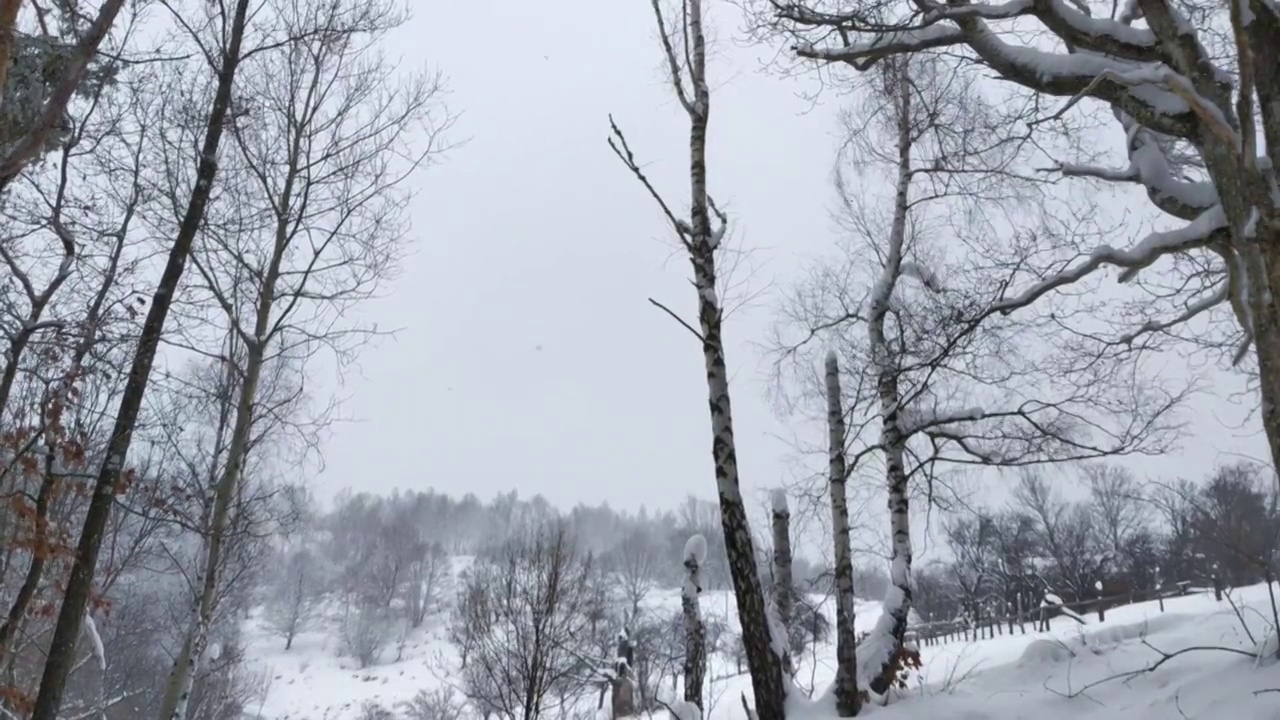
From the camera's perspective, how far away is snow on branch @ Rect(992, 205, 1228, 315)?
4.51 metres

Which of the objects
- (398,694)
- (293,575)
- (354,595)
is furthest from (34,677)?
(293,575)

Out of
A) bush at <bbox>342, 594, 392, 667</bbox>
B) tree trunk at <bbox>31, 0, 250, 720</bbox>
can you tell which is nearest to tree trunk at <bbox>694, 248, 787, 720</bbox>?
tree trunk at <bbox>31, 0, 250, 720</bbox>

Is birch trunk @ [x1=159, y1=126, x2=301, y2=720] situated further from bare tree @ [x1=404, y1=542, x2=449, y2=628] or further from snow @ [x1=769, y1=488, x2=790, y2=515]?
bare tree @ [x1=404, y1=542, x2=449, y2=628]

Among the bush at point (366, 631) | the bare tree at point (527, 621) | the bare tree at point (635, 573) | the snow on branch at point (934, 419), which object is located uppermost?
the snow on branch at point (934, 419)

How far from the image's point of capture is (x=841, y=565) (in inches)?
256

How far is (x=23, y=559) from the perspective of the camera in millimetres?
12359

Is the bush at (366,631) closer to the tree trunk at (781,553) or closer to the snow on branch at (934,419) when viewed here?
the tree trunk at (781,553)

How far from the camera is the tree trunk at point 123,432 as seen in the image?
483 cm

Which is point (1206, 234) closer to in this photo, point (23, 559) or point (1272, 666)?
point (1272, 666)

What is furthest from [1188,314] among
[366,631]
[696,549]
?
[366,631]

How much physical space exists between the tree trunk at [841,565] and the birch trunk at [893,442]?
263 mm

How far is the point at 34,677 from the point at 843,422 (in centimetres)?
1588

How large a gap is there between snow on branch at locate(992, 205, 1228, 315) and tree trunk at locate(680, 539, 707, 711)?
4.24 metres

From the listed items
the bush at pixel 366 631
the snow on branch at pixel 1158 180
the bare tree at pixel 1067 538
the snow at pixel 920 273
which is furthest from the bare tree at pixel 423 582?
the snow on branch at pixel 1158 180
